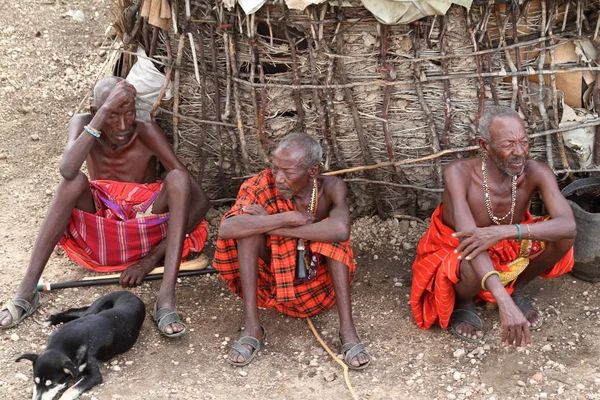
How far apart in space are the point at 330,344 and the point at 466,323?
67 cm

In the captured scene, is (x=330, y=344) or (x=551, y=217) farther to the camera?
(x=330, y=344)

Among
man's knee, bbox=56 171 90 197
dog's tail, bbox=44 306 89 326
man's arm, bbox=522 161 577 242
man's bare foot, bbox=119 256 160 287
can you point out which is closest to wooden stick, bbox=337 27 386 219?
man's arm, bbox=522 161 577 242

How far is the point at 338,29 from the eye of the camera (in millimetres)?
4039

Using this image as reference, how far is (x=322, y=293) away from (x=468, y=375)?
830 mm

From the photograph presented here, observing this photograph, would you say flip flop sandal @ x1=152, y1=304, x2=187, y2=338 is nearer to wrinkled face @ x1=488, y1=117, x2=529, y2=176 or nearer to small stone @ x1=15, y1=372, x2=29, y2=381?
small stone @ x1=15, y1=372, x2=29, y2=381

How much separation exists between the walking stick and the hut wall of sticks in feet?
2.24

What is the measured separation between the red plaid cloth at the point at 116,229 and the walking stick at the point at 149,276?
0.38 ft

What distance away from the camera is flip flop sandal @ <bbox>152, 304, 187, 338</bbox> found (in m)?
3.82

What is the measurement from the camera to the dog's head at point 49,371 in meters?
3.29

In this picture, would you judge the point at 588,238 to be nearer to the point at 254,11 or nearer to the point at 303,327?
the point at 303,327

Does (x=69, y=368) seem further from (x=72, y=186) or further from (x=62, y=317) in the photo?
(x=72, y=186)

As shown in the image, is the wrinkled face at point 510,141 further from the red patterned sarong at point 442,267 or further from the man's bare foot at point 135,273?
the man's bare foot at point 135,273

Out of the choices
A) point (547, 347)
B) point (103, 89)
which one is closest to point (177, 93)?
point (103, 89)

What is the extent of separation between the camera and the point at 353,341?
12.2 feet
